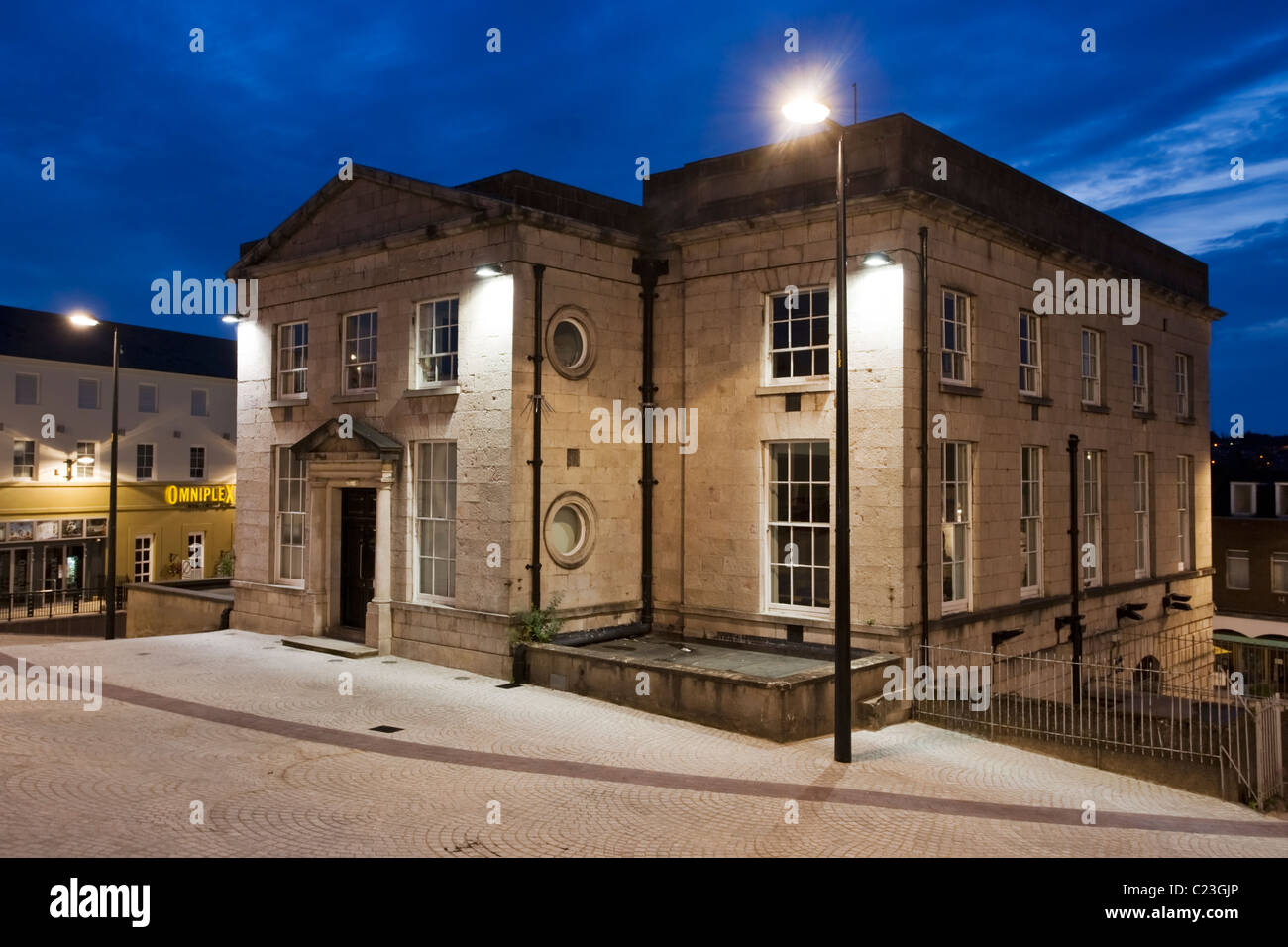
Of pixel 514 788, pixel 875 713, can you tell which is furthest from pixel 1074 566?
pixel 514 788

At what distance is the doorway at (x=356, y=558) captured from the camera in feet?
64.3

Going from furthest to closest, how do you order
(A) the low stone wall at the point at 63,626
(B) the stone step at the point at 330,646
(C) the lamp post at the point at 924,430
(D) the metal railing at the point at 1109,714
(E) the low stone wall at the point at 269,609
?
(A) the low stone wall at the point at 63,626, (E) the low stone wall at the point at 269,609, (B) the stone step at the point at 330,646, (C) the lamp post at the point at 924,430, (D) the metal railing at the point at 1109,714

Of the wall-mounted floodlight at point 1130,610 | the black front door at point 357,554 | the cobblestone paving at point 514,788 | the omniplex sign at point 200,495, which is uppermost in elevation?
the omniplex sign at point 200,495

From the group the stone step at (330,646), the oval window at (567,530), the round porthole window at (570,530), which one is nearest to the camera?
the round porthole window at (570,530)

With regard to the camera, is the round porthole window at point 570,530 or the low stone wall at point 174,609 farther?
the low stone wall at point 174,609

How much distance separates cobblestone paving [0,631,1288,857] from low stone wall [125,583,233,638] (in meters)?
8.00

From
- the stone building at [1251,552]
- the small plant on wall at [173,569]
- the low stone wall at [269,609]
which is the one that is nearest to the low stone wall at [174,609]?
the low stone wall at [269,609]

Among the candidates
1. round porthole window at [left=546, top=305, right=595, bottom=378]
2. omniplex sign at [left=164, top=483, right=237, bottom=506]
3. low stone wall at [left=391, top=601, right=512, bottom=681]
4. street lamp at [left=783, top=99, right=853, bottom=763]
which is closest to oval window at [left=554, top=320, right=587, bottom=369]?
round porthole window at [left=546, top=305, right=595, bottom=378]

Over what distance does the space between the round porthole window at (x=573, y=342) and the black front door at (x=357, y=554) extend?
4.94m

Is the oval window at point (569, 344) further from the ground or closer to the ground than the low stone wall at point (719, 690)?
further from the ground

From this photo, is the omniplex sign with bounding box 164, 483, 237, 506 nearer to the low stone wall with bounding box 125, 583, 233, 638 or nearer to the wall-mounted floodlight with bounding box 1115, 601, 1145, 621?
the low stone wall with bounding box 125, 583, 233, 638

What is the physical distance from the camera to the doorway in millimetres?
19592

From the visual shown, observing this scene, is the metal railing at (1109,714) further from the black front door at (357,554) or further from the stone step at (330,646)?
the black front door at (357,554)
